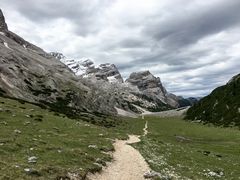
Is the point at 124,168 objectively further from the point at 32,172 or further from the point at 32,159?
the point at 32,172

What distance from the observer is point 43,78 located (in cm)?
17488

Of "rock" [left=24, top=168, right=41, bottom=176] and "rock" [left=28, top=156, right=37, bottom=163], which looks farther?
"rock" [left=28, top=156, right=37, bottom=163]

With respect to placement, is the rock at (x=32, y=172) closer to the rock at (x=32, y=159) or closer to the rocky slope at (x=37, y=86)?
the rock at (x=32, y=159)

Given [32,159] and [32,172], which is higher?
[32,159]

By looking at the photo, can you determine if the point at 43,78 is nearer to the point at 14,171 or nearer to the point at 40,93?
the point at 40,93

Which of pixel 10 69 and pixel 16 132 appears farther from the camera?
pixel 10 69

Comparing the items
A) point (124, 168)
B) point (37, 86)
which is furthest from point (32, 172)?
point (37, 86)

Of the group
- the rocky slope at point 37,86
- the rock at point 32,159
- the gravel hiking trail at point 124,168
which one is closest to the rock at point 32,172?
the rock at point 32,159

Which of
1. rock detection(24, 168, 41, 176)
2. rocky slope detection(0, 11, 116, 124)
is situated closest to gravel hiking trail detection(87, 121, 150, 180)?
rock detection(24, 168, 41, 176)

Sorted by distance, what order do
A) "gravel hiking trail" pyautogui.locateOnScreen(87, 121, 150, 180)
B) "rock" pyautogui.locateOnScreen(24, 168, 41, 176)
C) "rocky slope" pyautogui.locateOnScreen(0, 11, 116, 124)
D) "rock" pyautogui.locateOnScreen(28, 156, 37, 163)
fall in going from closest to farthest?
"rock" pyautogui.locateOnScreen(24, 168, 41, 176), "rock" pyautogui.locateOnScreen(28, 156, 37, 163), "gravel hiking trail" pyautogui.locateOnScreen(87, 121, 150, 180), "rocky slope" pyautogui.locateOnScreen(0, 11, 116, 124)

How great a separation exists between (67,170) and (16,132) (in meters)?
18.5

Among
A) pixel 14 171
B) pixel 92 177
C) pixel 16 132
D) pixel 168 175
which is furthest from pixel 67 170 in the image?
pixel 16 132

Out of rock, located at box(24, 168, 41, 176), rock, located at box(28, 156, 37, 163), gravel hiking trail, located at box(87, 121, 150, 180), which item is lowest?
gravel hiking trail, located at box(87, 121, 150, 180)

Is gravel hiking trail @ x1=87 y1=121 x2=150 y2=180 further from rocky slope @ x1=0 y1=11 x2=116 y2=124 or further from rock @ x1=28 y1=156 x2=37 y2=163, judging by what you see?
rocky slope @ x1=0 y1=11 x2=116 y2=124
